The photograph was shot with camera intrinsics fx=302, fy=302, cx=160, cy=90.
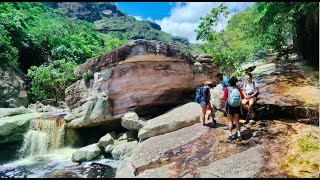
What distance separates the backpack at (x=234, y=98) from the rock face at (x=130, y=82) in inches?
265

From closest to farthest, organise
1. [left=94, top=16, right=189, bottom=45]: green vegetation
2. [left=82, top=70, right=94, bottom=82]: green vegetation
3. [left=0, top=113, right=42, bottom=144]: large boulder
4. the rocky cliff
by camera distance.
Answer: [left=0, top=113, right=42, bottom=144]: large boulder, [left=82, top=70, right=94, bottom=82]: green vegetation, the rocky cliff, [left=94, top=16, right=189, bottom=45]: green vegetation

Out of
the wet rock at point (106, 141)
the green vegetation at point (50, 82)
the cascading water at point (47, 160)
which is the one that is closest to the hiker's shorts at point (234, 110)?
the cascading water at point (47, 160)

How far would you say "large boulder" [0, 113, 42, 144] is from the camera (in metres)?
14.3

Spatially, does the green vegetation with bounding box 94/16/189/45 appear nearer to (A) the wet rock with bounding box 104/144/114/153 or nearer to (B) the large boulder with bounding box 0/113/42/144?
(B) the large boulder with bounding box 0/113/42/144

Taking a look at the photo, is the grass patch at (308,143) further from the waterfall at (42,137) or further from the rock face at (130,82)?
the waterfall at (42,137)

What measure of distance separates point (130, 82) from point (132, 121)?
80.0 inches

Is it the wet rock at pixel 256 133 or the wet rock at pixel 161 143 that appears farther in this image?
the wet rock at pixel 161 143

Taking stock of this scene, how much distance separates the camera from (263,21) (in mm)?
13484

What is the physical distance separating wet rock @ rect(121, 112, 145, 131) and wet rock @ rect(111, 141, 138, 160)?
0.98 meters

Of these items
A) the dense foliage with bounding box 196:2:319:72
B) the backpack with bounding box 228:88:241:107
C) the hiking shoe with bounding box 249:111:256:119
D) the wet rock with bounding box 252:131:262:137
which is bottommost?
the wet rock with bounding box 252:131:262:137

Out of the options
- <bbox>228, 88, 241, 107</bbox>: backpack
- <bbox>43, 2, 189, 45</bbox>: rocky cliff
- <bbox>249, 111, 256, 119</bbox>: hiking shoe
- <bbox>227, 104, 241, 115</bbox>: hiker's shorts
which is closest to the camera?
<bbox>228, 88, 241, 107</bbox>: backpack

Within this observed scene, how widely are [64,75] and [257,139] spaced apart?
21.3 metres

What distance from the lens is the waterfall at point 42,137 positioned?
1477cm

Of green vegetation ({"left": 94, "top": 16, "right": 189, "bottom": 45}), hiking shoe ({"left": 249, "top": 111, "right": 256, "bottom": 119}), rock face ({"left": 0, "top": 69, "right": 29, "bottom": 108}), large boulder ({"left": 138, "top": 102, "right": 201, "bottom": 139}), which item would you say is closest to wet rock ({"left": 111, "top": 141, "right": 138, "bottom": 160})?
large boulder ({"left": 138, "top": 102, "right": 201, "bottom": 139})
